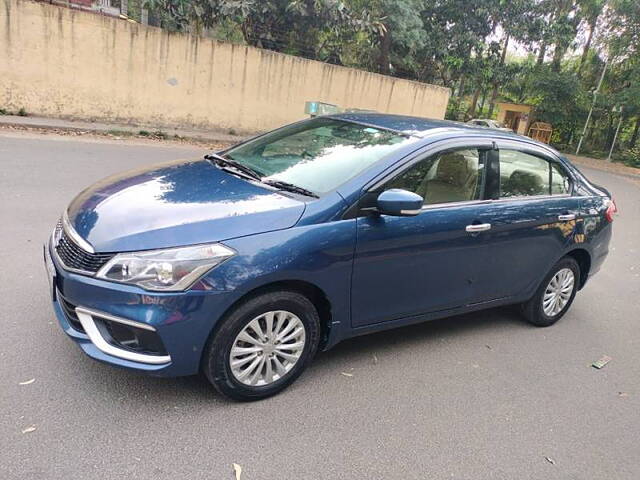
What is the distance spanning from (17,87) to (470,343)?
1244 centimetres

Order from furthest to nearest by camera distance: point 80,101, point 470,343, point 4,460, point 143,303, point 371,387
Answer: point 80,101
point 470,343
point 371,387
point 143,303
point 4,460

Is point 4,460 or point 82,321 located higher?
point 82,321

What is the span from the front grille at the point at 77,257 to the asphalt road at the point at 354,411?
27.5 inches

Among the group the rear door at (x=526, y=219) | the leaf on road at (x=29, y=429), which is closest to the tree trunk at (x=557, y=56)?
the rear door at (x=526, y=219)

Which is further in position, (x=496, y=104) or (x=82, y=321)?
(x=496, y=104)

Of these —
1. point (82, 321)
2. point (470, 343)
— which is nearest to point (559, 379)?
point (470, 343)

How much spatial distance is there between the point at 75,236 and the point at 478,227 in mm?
2590

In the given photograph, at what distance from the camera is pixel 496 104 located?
111 feet

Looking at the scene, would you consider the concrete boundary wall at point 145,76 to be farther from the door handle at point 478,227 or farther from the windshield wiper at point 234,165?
the door handle at point 478,227

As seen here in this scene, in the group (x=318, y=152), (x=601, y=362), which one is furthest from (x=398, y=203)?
(x=601, y=362)

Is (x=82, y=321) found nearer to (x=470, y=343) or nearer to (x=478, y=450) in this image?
(x=478, y=450)

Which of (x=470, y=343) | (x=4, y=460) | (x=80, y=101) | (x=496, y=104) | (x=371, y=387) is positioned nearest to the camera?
(x=4, y=460)

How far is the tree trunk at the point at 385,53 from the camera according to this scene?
804 inches

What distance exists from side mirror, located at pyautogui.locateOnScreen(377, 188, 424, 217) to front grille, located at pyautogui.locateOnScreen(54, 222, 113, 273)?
5.04ft
